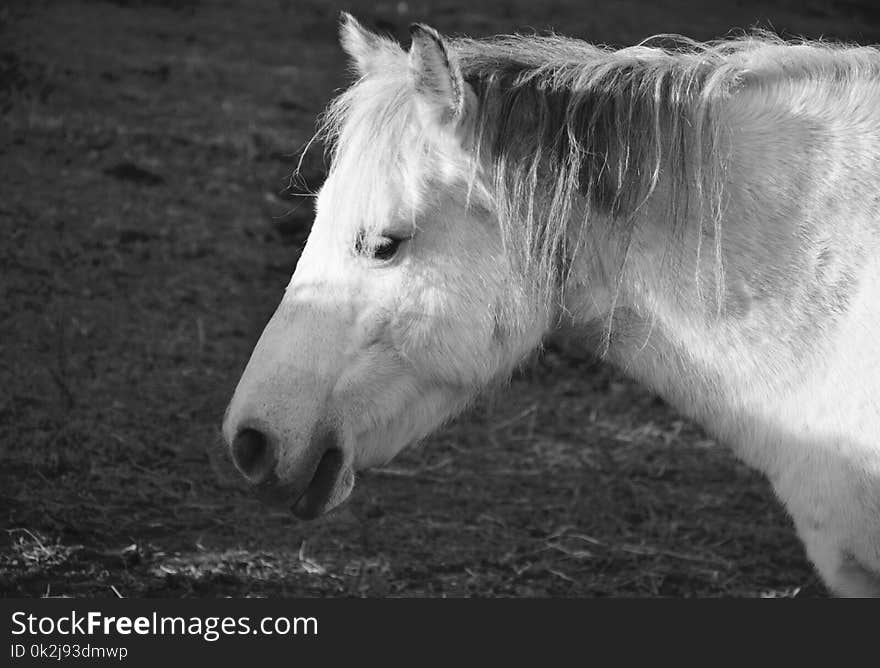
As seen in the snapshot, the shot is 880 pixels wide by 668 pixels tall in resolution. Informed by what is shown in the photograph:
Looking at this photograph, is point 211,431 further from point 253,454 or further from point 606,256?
point 606,256

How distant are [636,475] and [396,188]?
267 cm

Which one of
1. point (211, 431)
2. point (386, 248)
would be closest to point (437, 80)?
point (386, 248)

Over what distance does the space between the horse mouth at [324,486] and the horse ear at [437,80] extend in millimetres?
794

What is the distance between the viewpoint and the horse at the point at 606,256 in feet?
7.90

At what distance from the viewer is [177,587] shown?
3.55 metres

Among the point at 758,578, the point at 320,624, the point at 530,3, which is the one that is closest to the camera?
the point at 320,624

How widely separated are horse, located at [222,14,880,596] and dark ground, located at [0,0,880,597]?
1440 mm

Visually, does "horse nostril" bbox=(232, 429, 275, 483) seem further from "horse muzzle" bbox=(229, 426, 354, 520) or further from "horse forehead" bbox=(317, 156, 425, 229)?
"horse forehead" bbox=(317, 156, 425, 229)

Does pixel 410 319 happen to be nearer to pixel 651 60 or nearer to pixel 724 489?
pixel 651 60

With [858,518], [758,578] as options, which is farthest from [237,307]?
[858,518]

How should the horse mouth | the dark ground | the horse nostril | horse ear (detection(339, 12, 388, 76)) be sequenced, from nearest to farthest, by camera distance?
the horse nostril → the horse mouth → horse ear (detection(339, 12, 388, 76)) → the dark ground

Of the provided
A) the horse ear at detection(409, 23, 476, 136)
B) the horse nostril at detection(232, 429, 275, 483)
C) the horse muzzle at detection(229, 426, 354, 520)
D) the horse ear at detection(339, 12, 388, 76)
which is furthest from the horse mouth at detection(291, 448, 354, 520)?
the horse ear at detection(339, 12, 388, 76)

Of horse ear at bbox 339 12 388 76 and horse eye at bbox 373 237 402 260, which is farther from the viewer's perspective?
horse ear at bbox 339 12 388 76

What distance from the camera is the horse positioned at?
7.90 feet
